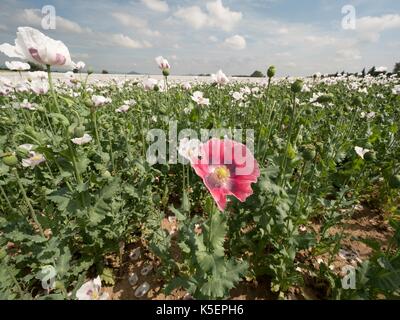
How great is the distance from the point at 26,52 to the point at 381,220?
13.4 feet

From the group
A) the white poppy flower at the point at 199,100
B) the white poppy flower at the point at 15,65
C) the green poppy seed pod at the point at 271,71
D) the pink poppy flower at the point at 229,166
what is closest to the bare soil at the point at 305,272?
the pink poppy flower at the point at 229,166

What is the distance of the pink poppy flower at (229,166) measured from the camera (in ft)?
4.31

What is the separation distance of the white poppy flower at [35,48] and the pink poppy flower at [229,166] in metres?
1.14

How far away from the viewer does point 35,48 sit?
1488mm

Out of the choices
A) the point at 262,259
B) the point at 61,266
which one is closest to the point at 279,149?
the point at 262,259

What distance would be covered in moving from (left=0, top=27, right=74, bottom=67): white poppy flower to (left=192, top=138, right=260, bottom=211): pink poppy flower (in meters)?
1.14

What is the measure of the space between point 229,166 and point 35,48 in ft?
4.60

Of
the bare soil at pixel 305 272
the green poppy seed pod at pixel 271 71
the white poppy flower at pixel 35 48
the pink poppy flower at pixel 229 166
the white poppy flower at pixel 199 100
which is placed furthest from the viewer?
the white poppy flower at pixel 199 100

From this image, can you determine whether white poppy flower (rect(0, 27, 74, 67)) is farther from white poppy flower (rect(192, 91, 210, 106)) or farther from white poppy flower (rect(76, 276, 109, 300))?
white poppy flower (rect(192, 91, 210, 106))

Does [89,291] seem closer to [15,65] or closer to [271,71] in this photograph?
[271,71]

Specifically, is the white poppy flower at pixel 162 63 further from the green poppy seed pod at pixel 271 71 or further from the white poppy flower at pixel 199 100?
the green poppy seed pod at pixel 271 71

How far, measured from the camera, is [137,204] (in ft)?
8.35

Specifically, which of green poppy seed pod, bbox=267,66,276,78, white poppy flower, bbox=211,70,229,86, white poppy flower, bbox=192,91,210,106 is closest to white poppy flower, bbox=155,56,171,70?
white poppy flower, bbox=192,91,210,106
